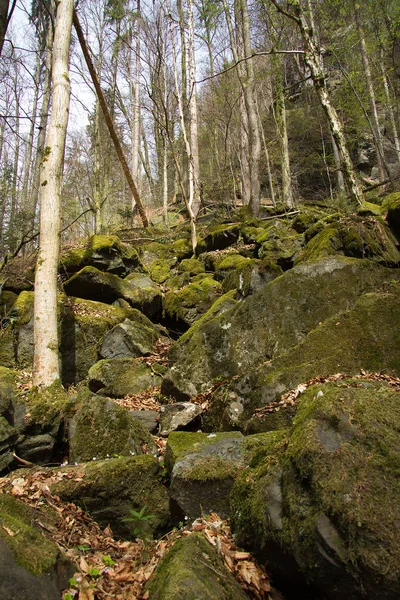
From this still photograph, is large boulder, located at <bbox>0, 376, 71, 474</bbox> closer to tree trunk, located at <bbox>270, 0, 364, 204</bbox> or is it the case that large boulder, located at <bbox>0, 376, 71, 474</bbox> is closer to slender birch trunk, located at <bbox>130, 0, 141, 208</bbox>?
tree trunk, located at <bbox>270, 0, 364, 204</bbox>

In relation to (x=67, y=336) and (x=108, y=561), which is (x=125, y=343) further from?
(x=108, y=561)

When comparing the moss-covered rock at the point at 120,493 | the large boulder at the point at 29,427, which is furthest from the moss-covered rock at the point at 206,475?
the large boulder at the point at 29,427

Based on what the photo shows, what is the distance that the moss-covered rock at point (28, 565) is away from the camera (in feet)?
6.30

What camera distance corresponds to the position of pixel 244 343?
5.96m

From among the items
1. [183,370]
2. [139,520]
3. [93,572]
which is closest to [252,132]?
[183,370]

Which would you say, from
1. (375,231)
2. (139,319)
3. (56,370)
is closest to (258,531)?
(56,370)

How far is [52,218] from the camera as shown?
6.99 meters

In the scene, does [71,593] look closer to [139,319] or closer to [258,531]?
[258,531]

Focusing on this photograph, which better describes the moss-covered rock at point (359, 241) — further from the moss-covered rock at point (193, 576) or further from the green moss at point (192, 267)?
the moss-covered rock at point (193, 576)

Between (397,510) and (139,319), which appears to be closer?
(397,510)

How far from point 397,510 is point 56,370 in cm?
564

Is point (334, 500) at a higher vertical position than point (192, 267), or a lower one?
lower

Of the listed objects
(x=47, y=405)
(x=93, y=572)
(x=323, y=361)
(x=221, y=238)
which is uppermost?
(x=221, y=238)

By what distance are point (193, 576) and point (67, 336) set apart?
664 cm
